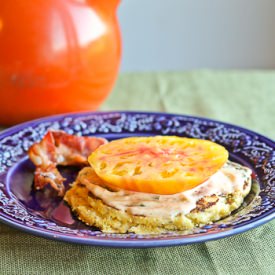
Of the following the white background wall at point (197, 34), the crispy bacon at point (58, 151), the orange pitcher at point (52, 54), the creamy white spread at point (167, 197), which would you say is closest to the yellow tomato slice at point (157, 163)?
the creamy white spread at point (167, 197)

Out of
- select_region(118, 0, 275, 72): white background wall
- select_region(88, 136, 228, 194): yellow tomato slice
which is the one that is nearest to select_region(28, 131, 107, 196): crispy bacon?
select_region(88, 136, 228, 194): yellow tomato slice

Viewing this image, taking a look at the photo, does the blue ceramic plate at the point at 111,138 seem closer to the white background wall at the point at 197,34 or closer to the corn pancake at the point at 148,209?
the corn pancake at the point at 148,209

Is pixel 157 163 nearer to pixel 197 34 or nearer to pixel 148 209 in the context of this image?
pixel 148 209

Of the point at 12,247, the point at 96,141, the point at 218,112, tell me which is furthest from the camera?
the point at 218,112

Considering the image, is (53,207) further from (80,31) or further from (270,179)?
(80,31)

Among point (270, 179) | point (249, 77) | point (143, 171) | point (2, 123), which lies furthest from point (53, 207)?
point (249, 77)

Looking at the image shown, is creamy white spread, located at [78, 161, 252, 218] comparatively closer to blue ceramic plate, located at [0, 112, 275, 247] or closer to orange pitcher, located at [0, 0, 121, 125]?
blue ceramic plate, located at [0, 112, 275, 247]
